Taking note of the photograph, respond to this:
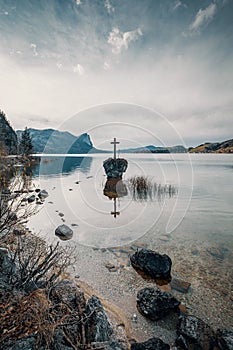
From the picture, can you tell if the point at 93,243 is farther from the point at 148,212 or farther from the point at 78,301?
the point at 148,212

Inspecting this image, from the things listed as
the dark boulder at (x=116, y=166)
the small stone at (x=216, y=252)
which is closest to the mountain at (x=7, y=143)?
the small stone at (x=216, y=252)

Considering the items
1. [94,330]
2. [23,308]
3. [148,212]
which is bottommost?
[148,212]

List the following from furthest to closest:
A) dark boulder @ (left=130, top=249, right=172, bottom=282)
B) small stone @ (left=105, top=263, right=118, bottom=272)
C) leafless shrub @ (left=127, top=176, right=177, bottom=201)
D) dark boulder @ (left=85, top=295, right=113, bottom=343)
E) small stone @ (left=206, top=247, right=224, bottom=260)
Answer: leafless shrub @ (left=127, top=176, right=177, bottom=201), small stone @ (left=206, top=247, right=224, bottom=260), small stone @ (left=105, top=263, right=118, bottom=272), dark boulder @ (left=130, top=249, right=172, bottom=282), dark boulder @ (left=85, top=295, right=113, bottom=343)

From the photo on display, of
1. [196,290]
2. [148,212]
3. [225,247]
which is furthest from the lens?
[148,212]

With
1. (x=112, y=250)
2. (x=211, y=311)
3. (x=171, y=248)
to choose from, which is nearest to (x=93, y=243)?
(x=112, y=250)

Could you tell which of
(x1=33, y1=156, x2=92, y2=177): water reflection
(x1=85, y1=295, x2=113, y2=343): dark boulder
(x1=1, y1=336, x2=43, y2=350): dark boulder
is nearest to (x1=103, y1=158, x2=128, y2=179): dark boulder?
(x1=33, y1=156, x2=92, y2=177): water reflection

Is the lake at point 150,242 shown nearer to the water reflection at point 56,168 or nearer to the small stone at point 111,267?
the small stone at point 111,267

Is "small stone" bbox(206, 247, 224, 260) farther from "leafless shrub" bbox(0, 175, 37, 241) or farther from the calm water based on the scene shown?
"leafless shrub" bbox(0, 175, 37, 241)

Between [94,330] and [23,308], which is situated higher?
[23,308]

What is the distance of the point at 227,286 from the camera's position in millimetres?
6574

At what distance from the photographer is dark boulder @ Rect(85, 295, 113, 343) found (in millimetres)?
3734

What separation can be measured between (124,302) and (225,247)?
22.3 ft

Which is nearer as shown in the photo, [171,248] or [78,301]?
[78,301]

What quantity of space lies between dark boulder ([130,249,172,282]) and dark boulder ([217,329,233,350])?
250 centimetres
